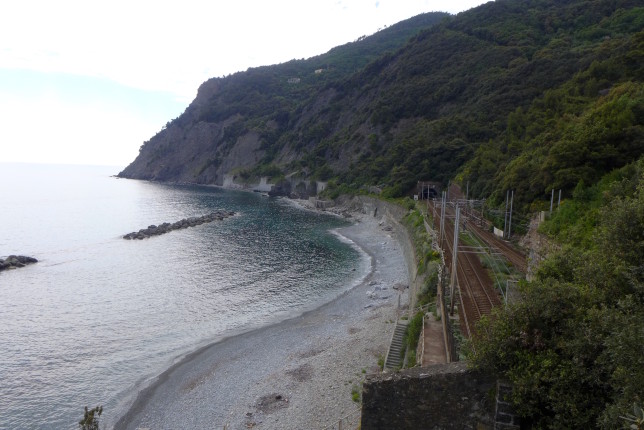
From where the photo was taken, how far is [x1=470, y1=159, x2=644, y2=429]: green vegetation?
19.7ft

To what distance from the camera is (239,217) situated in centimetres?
7056

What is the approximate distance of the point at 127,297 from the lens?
29.6 m

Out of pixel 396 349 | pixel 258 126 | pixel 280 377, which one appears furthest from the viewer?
pixel 258 126

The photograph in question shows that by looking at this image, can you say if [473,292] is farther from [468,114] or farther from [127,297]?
[468,114]

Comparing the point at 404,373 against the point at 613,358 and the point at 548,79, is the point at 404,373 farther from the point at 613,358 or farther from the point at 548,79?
the point at 548,79

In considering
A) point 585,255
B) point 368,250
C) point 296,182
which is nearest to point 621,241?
point 585,255

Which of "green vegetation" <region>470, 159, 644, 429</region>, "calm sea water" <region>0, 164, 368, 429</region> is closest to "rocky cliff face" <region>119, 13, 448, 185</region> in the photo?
"calm sea water" <region>0, 164, 368, 429</region>

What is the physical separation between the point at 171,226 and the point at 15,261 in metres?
23.3

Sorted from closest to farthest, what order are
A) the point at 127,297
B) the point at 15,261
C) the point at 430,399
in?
the point at 430,399 < the point at 127,297 < the point at 15,261

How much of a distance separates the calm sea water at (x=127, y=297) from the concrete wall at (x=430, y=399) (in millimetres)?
12496

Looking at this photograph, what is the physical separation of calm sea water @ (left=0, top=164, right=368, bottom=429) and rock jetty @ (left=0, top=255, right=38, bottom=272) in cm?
116

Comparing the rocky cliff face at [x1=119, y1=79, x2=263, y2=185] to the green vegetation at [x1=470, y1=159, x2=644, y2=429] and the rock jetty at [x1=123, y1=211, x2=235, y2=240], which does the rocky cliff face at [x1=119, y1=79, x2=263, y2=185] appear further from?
the green vegetation at [x1=470, y1=159, x2=644, y2=429]

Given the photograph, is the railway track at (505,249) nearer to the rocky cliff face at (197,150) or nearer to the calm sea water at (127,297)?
the calm sea water at (127,297)

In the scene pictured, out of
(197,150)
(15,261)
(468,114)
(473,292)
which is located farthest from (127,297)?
(197,150)
